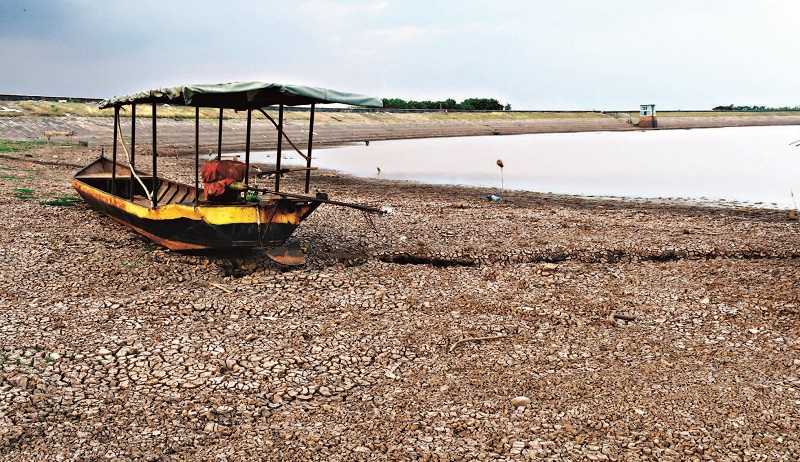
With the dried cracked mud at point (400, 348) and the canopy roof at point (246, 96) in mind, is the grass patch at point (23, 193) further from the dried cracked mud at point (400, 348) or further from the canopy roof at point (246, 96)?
the canopy roof at point (246, 96)

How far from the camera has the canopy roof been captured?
41.8 ft

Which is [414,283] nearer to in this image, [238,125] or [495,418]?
[495,418]

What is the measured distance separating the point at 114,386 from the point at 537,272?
896cm

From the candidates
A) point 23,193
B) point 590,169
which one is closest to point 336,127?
point 590,169

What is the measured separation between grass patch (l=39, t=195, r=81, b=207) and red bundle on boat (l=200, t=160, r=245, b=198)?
332 inches

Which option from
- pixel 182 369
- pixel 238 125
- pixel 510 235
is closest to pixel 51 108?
pixel 238 125

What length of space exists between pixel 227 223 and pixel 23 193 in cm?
1155

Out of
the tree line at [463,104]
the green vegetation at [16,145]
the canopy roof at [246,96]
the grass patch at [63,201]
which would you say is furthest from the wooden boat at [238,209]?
the tree line at [463,104]

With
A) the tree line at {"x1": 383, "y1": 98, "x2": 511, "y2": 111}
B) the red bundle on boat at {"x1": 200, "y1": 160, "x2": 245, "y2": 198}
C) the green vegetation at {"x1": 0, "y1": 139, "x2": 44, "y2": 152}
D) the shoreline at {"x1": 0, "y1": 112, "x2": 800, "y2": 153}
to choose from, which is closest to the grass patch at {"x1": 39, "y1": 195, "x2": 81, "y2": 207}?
the red bundle on boat at {"x1": 200, "y1": 160, "x2": 245, "y2": 198}

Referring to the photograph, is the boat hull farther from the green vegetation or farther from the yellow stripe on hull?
the green vegetation

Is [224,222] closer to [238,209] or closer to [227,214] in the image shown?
[227,214]

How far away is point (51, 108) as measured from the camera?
50625 millimetres

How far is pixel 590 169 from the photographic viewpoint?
4497 cm

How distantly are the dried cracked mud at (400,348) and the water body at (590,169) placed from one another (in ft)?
51.4
